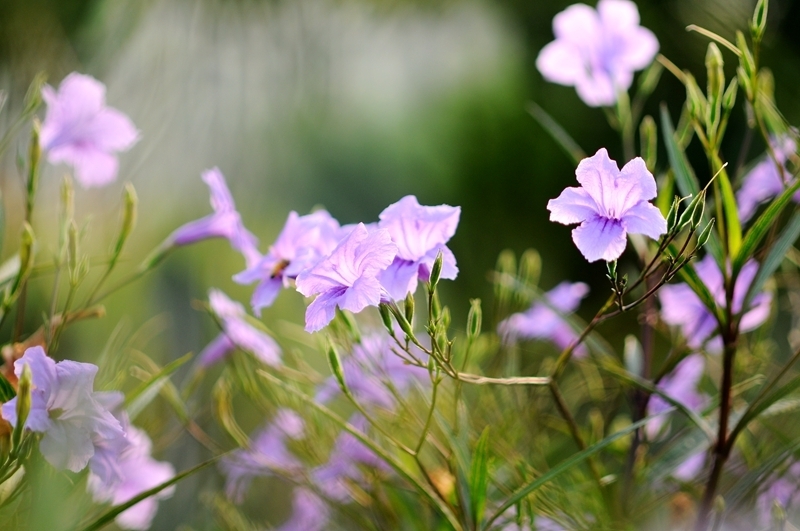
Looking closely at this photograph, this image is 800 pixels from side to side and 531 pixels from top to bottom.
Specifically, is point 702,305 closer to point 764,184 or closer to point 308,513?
point 764,184

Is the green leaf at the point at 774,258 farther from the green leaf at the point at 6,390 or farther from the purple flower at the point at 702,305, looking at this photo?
the green leaf at the point at 6,390

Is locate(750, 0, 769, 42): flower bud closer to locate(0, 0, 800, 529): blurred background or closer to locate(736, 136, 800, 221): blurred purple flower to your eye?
locate(736, 136, 800, 221): blurred purple flower

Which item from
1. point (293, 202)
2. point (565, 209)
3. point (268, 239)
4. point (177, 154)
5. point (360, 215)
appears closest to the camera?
point (565, 209)

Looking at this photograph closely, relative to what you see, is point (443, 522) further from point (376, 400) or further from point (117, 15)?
point (117, 15)

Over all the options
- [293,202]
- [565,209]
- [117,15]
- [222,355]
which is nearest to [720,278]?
[565,209]

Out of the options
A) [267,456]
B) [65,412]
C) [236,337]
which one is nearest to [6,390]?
[65,412]

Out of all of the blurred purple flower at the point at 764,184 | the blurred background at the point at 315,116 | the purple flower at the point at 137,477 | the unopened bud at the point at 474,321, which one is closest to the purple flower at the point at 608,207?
the unopened bud at the point at 474,321
